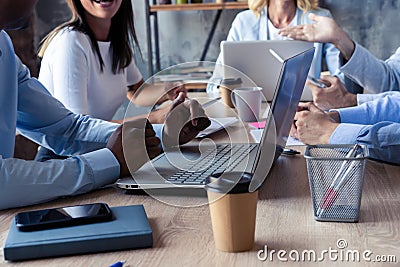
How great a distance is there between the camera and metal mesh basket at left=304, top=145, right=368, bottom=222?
38.6 inches

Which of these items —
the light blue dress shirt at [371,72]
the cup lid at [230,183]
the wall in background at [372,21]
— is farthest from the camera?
the wall in background at [372,21]

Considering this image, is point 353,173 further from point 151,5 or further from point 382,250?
point 151,5

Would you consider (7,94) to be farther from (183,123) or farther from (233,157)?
(233,157)

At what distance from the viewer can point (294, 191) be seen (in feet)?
3.83

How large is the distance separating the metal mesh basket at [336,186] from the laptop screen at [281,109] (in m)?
0.10

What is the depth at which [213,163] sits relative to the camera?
1.33 meters

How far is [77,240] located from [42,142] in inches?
35.0

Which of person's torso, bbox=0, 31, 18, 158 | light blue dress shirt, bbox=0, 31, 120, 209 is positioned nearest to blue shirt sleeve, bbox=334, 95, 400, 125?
light blue dress shirt, bbox=0, 31, 120, 209

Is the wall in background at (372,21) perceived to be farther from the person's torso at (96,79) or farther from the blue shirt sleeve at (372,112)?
the blue shirt sleeve at (372,112)

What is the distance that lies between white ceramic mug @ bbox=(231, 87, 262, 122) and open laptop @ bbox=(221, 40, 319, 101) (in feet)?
0.74

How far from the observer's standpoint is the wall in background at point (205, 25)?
3.75 m

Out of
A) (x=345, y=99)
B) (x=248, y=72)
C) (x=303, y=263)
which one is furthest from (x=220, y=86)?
(x=303, y=263)

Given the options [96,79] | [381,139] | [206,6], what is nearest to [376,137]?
[381,139]

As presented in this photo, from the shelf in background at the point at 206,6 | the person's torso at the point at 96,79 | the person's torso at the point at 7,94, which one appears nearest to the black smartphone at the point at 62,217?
the person's torso at the point at 7,94
